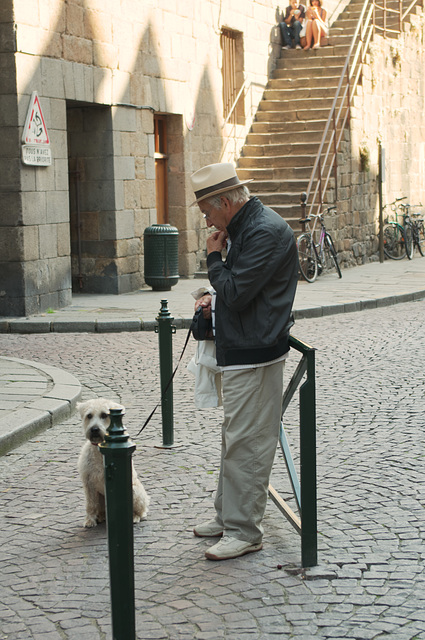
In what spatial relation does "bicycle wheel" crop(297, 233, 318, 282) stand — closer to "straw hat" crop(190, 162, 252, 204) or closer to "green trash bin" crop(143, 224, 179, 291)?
"green trash bin" crop(143, 224, 179, 291)

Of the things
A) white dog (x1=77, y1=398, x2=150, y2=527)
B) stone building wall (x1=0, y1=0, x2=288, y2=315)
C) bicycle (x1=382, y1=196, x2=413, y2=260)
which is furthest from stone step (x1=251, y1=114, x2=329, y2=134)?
white dog (x1=77, y1=398, x2=150, y2=527)

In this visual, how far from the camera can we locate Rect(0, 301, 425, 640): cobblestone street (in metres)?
3.70

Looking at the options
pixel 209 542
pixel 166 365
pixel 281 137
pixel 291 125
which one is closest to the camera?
pixel 209 542

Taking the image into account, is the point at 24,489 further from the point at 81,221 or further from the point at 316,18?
the point at 316,18

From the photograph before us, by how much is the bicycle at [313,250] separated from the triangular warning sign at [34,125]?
517 cm

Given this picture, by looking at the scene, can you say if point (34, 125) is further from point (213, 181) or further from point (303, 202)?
point (213, 181)

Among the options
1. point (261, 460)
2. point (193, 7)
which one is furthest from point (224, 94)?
point (261, 460)

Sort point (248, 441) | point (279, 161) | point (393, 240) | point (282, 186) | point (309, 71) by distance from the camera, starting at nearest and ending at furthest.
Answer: point (248, 441)
point (282, 186)
point (279, 161)
point (309, 71)
point (393, 240)

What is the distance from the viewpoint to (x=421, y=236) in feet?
82.6

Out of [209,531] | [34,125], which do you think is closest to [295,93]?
[34,125]

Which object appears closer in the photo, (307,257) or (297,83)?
(307,257)

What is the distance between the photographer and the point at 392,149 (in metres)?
23.4

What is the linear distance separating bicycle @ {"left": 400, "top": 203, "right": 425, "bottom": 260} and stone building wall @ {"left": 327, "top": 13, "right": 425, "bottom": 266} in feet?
1.67

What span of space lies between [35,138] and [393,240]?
11.5 m
